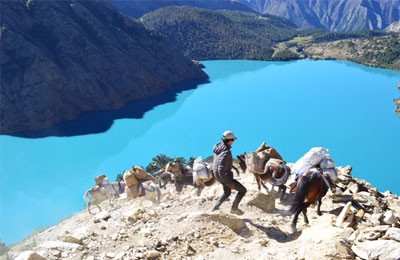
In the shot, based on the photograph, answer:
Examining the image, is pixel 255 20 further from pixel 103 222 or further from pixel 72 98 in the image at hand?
pixel 103 222

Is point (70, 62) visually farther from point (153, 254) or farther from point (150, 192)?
point (153, 254)

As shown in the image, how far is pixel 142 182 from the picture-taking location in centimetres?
1333

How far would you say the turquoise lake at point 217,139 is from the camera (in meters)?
28.1

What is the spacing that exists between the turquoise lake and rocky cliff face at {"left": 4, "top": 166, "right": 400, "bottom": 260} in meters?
12.0

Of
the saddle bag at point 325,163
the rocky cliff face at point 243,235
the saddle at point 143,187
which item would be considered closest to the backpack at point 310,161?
the saddle bag at point 325,163

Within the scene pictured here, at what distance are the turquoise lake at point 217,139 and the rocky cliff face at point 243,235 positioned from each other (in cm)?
1202

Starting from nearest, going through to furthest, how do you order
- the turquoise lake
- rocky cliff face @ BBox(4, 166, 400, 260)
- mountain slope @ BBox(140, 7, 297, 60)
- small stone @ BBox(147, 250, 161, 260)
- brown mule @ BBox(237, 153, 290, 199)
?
rocky cliff face @ BBox(4, 166, 400, 260) < small stone @ BBox(147, 250, 161, 260) < brown mule @ BBox(237, 153, 290, 199) < the turquoise lake < mountain slope @ BBox(140, 7, 297, 60)

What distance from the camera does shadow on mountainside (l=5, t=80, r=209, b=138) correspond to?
42719mm

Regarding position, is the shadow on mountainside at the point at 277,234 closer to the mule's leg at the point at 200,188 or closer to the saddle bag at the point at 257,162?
the saddle bag at the point at 257,162

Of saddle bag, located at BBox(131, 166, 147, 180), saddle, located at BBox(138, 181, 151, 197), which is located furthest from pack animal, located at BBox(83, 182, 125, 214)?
saddle, located at BBox(138, 181, 151, 197)

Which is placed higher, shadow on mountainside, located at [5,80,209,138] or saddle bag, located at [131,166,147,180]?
saddle bag, located at [131,166,147,180]

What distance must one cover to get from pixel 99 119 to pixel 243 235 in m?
42.1

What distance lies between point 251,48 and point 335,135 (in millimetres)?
68763

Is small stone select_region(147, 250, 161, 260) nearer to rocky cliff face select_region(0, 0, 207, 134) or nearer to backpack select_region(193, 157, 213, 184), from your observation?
backpack select_region(193, 157, 213, 184)
